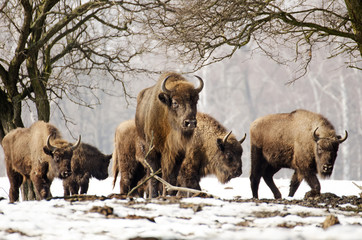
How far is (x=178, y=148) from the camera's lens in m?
8.77

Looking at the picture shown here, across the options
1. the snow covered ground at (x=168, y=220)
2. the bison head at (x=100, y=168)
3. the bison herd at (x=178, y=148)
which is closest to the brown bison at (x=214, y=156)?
the bison herd at (x=178, y=148)

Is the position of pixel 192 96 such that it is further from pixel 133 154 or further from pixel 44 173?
pixel 44 173

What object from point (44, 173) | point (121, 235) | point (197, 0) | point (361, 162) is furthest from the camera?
point (361, 162)

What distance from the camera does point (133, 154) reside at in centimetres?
1202

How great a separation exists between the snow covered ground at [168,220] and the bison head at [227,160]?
4.83 meters

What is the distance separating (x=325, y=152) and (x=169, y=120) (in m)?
4.50

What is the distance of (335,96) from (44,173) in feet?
111

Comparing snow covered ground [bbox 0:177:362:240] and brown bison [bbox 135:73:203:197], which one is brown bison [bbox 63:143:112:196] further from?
snow covered ground [bbox 0:177:362:240]

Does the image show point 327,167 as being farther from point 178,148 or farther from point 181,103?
point 181,103

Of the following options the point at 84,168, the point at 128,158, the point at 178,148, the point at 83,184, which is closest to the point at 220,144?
the point at 178,148

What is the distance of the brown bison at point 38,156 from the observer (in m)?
11.4

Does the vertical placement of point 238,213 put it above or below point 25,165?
below

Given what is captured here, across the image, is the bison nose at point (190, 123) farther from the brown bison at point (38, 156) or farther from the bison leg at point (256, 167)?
the bison leg at point (256, 167)

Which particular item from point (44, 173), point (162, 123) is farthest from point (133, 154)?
point (162, 123)
